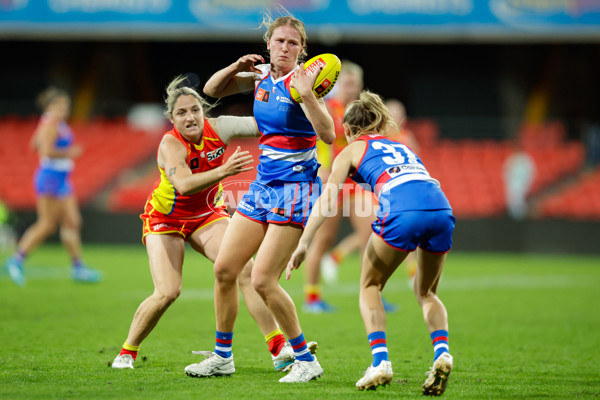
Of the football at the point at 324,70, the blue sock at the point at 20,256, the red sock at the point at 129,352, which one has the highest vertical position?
the football at the point at 324,70

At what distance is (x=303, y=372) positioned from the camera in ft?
17.2

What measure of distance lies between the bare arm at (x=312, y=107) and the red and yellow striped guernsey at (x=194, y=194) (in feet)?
3.21

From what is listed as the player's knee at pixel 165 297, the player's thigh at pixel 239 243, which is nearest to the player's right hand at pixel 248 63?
the player's thigh at pixel 239 243

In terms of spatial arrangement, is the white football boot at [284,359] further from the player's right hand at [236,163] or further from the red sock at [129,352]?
the player's right hand at [236,163]

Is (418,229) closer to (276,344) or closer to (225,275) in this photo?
(225,275)

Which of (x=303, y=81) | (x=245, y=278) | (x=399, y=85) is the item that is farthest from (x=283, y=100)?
(x=399, y=85)

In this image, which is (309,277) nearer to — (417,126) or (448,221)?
(448,221)

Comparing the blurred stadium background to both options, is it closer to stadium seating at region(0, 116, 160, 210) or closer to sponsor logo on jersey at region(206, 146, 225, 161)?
stadium seating at region(0, 116, 160, 210)

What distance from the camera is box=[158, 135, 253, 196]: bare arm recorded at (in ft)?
16.6

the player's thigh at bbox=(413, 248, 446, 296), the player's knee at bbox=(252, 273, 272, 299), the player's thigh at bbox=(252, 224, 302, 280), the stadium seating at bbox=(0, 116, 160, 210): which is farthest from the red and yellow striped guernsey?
the stadium seating at bbox=(0, 116, 160, 210)

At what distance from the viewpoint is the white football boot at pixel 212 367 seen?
5387mm

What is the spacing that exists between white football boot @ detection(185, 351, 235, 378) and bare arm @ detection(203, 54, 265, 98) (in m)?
1.85

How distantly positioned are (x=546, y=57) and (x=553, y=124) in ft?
8.69

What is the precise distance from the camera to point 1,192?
18.8 metres
